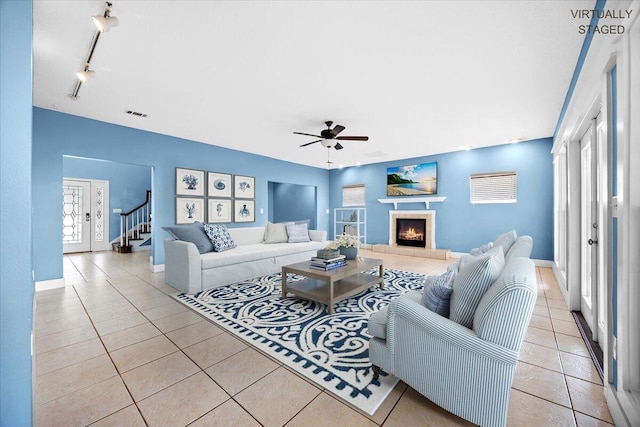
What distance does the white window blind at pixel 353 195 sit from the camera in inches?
322

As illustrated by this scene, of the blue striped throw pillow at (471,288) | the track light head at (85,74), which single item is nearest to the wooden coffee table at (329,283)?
the blue striped throw pillow at (471,288)

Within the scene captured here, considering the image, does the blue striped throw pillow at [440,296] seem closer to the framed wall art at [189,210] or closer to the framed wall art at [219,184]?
the framed wall art at [189,210]

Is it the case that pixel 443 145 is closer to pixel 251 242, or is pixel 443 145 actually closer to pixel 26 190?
pixel 251 242

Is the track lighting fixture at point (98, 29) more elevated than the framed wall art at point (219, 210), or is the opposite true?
the track lighting fixture at point (98, 29)

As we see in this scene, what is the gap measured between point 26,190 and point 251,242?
14.6 ft

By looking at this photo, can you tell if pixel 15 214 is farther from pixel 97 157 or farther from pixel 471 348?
A: pixel 97 157

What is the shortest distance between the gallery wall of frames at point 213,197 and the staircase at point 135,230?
3432 mm

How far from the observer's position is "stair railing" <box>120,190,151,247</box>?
7616mm

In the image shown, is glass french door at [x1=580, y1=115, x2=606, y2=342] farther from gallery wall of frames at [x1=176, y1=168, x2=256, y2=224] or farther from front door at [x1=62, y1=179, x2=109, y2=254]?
front door at [x1=62, y1=179, x2=109, y2=254]

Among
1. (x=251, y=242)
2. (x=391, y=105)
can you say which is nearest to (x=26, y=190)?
(x=391, y=105)

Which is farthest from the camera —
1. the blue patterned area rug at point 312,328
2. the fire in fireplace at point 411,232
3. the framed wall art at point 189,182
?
the fire in fireplace at point 411,232

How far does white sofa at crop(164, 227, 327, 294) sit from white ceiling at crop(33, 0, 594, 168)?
205 centimetres

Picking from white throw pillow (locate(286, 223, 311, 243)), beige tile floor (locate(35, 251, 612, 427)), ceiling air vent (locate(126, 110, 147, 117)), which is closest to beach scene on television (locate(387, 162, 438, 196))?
white throw pillow (locate(286, 223, 311, 243))

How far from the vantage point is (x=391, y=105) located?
3615 mm
